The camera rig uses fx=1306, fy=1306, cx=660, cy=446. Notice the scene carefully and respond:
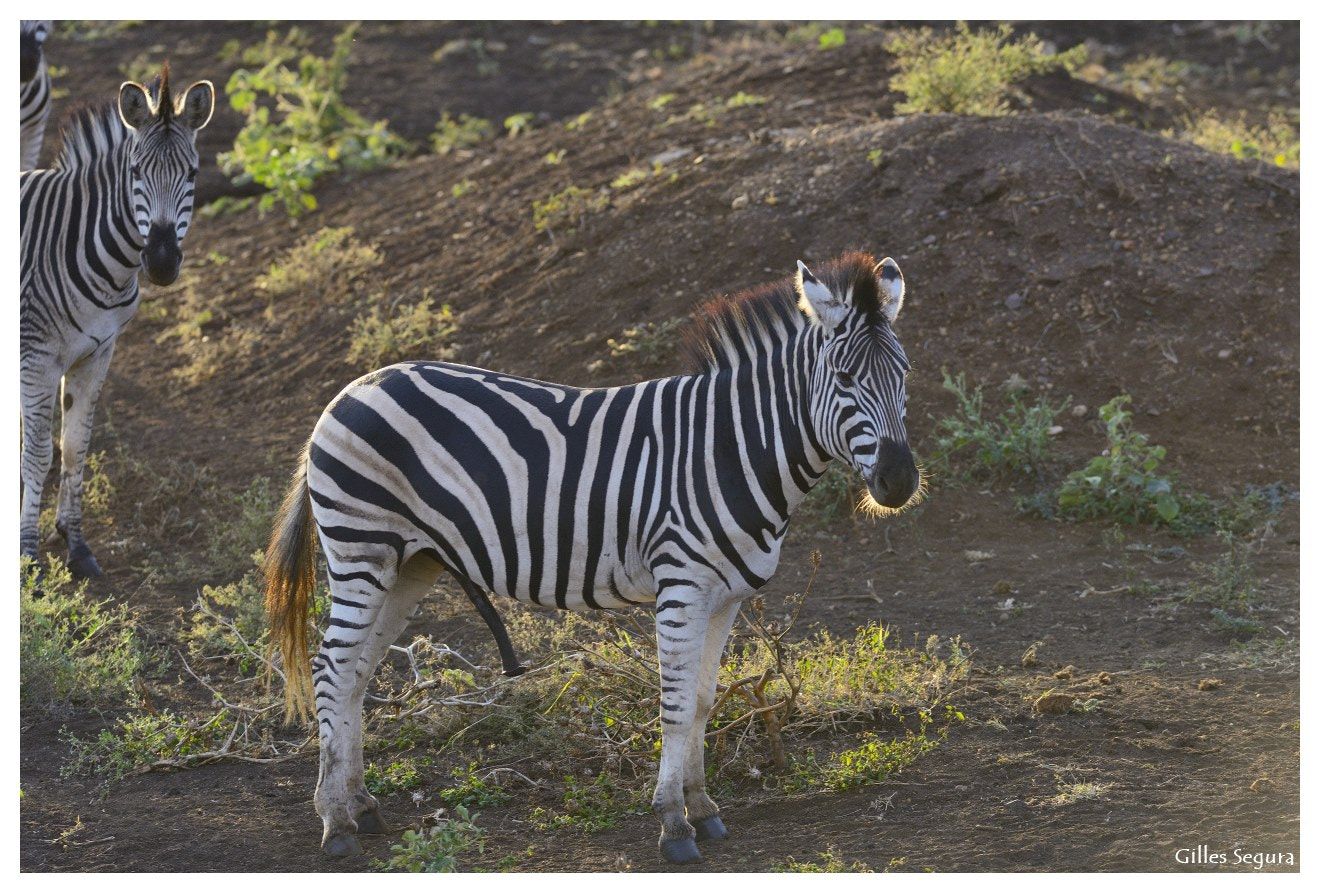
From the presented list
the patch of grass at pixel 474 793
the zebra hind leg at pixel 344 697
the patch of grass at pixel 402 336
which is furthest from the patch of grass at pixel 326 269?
the zebra hind leg at pixel 344 697

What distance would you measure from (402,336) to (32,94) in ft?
14.6

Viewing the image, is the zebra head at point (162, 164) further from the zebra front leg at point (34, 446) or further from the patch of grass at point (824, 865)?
the patch of grass at point (824, 865)

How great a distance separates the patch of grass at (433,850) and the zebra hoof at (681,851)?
71cm

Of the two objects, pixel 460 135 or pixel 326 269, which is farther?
pixel 460 135

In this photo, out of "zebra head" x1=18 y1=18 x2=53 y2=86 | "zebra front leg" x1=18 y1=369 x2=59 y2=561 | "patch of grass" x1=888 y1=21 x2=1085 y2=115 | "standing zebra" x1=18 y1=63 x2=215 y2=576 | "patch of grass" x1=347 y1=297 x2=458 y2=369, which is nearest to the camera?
"standing zebra" x1=18 y1=63 x2=215 y2=576

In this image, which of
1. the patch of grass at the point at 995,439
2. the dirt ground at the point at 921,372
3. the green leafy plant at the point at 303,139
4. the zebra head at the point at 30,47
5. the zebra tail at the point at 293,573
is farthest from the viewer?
the green leafy plant at the point at 303,139

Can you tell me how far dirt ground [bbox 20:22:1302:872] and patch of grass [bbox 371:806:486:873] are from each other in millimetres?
225

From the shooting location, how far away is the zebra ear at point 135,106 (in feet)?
25.3

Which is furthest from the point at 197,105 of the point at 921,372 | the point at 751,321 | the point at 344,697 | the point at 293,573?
the point at 921,372

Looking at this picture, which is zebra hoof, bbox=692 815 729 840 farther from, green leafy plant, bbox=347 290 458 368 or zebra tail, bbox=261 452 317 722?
green leafy plant, bbox=347 290 458 368

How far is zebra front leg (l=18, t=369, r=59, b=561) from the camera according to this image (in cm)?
842

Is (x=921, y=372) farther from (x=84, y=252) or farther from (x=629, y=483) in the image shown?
(x=84, y=252)

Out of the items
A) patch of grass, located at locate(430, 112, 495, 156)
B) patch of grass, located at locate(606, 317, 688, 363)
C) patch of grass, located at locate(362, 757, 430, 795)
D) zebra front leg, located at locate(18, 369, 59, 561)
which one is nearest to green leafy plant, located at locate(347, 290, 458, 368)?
patch of grass, located at locate(606, 317, 688, 363)

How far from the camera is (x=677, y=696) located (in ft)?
16.0
